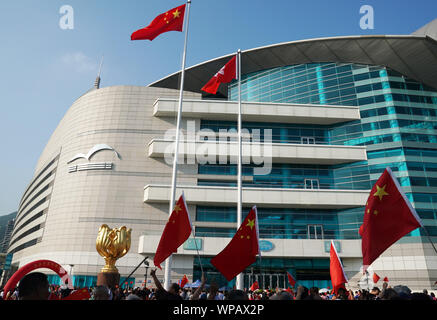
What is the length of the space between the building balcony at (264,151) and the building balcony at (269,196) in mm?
3936

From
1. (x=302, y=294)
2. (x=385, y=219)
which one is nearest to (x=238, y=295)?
(x=302, y=294)

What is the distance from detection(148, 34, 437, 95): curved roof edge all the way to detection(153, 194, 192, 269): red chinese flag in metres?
32.5

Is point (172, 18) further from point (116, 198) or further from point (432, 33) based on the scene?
point (432, 33)

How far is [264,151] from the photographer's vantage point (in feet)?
113

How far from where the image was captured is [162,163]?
35.6 metres

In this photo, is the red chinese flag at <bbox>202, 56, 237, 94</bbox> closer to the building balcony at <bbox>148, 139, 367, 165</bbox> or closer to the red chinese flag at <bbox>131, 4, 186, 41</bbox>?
the red chinese flag at <bbox>131, 4, 186, 41</bbox>

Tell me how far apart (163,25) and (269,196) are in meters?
20.6

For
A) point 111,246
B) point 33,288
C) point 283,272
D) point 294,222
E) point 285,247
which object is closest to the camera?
point 33,288

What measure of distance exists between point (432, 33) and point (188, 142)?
120 feet

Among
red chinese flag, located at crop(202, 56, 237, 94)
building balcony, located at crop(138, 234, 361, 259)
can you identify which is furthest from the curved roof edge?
building balcony, located at crop(138, 234, 361, 259)

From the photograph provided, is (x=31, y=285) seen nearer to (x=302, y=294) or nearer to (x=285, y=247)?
(x=302, y=294)

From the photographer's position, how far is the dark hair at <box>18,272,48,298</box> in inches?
133
